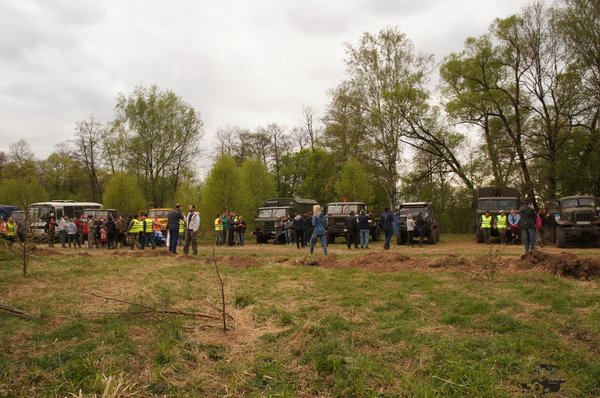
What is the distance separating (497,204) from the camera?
2414 centimetres

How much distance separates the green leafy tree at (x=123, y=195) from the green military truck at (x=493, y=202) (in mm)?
28274

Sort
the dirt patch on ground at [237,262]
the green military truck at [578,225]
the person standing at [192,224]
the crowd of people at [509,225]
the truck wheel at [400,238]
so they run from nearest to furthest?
the dirt patch on ground at [237,262]
the person standing at [192,224]
the green military truck at [578,225]
the crowd of people at [509,225]
the truck wheel at [400,238]

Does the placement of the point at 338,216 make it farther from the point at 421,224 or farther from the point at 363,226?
the point at 363,226

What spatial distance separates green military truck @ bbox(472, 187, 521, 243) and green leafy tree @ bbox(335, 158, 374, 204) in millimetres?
13383

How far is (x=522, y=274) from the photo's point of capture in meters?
9.95

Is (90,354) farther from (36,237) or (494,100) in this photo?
(494,100)

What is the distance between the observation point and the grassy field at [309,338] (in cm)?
438

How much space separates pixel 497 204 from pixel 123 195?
30190 millimetres

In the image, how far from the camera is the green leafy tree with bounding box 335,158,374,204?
38.3 meters

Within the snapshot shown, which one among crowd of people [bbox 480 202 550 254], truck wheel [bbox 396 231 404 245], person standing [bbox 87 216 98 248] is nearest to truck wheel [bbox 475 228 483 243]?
crowd of people [bbox 480 202 550 254]

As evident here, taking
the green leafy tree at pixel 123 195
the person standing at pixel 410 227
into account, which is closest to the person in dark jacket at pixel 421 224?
the person standing at pixel 410 227

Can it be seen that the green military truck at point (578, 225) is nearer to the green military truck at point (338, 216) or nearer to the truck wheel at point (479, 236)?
the truck wheel at point (479, 236)

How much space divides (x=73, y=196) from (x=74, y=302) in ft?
186

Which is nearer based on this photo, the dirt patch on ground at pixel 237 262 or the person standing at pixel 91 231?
the dirt patch on ground at pixel 237 262
